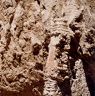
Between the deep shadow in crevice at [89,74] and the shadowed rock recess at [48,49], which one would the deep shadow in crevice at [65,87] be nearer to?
the shadowed rock recess at [48,49]

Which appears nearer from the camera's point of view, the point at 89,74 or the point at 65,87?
the point at 65,87

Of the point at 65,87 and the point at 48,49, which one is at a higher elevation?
the point at 48,49

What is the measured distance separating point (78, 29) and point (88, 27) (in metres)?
0.04

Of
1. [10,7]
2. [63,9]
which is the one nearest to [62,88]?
[63,9]

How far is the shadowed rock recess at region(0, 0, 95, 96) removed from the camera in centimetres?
116

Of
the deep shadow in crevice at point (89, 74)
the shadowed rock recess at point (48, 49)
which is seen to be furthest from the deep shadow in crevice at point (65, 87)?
the deep shadow in crevice at point (89, 74)

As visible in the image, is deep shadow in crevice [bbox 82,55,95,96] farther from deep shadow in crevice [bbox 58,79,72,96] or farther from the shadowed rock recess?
deep shadow in crevice [bbox 58,79,72,96]

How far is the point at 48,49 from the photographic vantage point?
122 centimetres

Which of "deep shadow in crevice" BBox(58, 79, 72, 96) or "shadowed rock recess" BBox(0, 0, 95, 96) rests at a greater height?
"shadowed rock recess" BBox(0, 0, 95, 96)

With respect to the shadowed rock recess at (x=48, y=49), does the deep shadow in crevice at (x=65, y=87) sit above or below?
below

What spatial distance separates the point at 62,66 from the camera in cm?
114

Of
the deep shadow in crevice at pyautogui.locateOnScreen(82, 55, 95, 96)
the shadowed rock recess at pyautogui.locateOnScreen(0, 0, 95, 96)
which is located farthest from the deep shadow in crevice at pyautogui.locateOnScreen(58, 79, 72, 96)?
the deep shadow in crevice at pyautogui.locateOnScreen(82, 55, 95, 96)

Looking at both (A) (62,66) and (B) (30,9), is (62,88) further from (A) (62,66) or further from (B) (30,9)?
(B) (30,9)

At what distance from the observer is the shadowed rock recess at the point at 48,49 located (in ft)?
3.80
